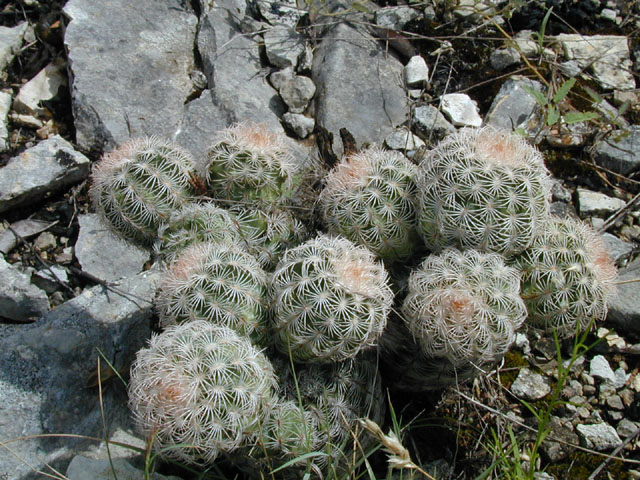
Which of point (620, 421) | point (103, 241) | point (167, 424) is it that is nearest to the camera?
point (167, 424)

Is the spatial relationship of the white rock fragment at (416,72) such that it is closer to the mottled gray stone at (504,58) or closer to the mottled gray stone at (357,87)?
the mottled gray stone at (357,87)

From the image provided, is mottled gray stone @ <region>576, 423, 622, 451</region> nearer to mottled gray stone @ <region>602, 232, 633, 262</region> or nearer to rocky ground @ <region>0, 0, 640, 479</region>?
rocky ground @ <region>0, 0, 640, 479</region>

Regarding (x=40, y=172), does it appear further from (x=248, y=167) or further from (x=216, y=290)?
(x=216, y=290)

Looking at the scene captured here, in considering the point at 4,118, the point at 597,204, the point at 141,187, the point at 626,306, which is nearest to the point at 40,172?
the point at 4,118

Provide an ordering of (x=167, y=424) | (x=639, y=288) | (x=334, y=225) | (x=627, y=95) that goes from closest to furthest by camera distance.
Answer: (x=167, y=424) < (x=334, y=225) < (x=639, y=288) < (x=627, y=95)

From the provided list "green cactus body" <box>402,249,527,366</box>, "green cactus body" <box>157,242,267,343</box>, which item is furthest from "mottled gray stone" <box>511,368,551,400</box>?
"green cactus body" <box>157,242,267,343</box>

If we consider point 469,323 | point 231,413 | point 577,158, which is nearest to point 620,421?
point 469,323

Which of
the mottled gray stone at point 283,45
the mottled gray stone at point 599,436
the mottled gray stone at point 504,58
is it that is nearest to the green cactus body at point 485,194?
the mottled gray stone at point 599,436

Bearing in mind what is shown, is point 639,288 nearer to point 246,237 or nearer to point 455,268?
point 455,268
